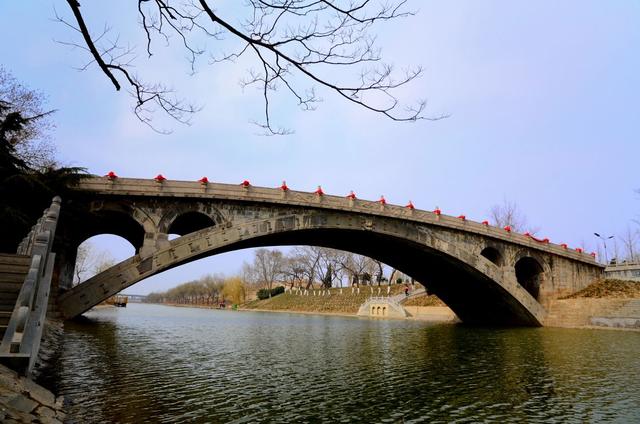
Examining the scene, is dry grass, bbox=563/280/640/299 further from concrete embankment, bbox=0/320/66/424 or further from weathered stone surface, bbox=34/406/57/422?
weathered stone surface, bbox=34/406/57/422

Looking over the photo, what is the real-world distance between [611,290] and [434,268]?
14937 mm

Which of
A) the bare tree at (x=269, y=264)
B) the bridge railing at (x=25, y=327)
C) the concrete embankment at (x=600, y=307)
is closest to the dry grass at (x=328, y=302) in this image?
the bare tree at (x=269, y=264)

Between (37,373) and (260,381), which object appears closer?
(37,373)

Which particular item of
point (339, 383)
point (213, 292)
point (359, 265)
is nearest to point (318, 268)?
point (359, 265)

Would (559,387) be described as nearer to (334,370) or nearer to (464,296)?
(334,370)

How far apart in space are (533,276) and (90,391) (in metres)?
39.9

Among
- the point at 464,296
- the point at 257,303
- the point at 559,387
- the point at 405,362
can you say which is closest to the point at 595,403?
the point at 559,387

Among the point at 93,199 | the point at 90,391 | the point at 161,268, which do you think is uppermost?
the point at 93,199

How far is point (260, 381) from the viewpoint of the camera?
11508 mm

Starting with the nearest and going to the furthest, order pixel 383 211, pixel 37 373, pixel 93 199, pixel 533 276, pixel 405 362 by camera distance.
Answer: pixel 37 373
pixel 405 362
pixel 93 199
pixel 383 211
pixel 533 276

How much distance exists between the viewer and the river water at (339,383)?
8578 mm

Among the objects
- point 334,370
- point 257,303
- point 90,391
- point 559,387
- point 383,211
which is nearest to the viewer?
point 90,391

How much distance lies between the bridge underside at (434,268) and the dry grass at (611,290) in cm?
524

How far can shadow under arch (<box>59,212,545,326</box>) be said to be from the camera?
78.0ft
